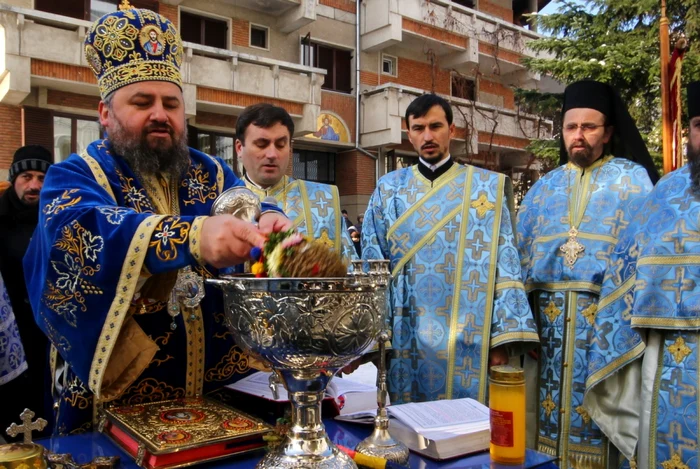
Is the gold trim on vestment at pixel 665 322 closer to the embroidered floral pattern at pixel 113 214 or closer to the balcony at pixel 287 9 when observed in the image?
the embroidered floral pattern at pixel 113 214

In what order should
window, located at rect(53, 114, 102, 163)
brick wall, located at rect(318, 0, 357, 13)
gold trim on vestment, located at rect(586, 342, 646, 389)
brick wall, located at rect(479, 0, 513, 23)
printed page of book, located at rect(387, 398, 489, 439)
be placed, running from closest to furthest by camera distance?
printed page of book, located at rect(387, 398, 489, 439), gold trim on vestment, located at rect(586, 342, 646, 389), window, located at rect(53, 114, 102, 163), brick wall, located at rect(318, 0, 357, 13), brick wall, located at rect(479, 0, 513, 23)

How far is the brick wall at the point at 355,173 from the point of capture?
16.5 meters

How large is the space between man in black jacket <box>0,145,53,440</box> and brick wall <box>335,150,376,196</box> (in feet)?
40.7

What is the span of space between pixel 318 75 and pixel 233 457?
530 inches

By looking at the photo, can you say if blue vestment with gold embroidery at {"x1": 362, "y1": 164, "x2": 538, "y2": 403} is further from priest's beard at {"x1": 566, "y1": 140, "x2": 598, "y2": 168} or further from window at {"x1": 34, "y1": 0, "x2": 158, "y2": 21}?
window at {"x1": 34, "y1": 0, "x2": 158, "y2": 21}

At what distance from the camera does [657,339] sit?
105 inches

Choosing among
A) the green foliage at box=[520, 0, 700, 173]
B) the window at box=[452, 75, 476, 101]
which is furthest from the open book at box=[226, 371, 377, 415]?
the window at box=[452, 75, 476, 101]

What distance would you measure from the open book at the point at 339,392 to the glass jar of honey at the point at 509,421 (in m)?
0.54

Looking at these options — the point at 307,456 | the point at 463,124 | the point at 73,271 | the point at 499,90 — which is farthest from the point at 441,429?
Answer: the point at 499,90

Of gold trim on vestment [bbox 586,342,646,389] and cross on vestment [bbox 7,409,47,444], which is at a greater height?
cross on vestment [bbox 7,409,47,444]

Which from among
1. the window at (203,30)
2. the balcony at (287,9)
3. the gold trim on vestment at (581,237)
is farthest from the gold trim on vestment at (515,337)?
the balcony at (287,9)

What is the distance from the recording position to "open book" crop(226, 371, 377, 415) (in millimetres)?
1921

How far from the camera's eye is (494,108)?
1809 cm

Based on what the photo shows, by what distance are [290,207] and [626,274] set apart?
1861 millimetres
